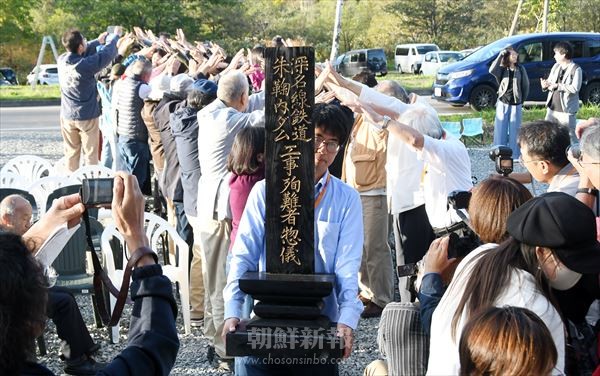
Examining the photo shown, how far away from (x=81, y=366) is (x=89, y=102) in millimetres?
4953

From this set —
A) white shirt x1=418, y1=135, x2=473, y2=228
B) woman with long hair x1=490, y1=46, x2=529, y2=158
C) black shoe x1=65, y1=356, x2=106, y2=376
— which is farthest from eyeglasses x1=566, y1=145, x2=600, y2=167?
woman with long hair x1=490, y1=46, x2=529, y2=158

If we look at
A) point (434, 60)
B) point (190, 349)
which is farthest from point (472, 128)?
point (434, 60)

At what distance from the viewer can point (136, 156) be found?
303 inches

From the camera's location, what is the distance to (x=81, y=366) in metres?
4.42

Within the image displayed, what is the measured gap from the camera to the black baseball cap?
228 cm

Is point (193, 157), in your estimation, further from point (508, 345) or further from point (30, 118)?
point (30, 118)

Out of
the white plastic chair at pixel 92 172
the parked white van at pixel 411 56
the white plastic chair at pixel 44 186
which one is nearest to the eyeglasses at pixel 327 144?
the white plastic chair at pixel 44 186

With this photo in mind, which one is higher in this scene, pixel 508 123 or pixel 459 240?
pixel 508 123

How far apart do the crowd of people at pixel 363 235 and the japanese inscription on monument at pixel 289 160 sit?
9 centimetres

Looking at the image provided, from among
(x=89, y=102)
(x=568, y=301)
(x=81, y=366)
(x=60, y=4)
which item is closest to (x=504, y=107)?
(x=89, y=102)

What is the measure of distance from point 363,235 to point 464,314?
3.77 ft

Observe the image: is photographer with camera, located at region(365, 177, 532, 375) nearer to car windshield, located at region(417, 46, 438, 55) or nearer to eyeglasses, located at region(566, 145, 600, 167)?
eyeglasses, located at region(566, 145, 600, 167)

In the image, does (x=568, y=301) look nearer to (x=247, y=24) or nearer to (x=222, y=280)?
(x=222, y=280)

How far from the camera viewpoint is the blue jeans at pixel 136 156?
7656 millimetres
